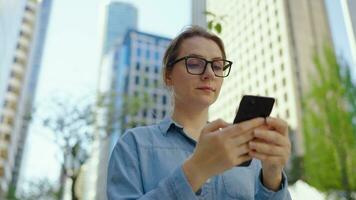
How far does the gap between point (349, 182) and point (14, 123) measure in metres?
37.8

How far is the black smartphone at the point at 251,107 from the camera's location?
2.62ft

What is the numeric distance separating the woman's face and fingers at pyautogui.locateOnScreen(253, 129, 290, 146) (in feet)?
0.96

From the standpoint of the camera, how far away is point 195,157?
747 mm

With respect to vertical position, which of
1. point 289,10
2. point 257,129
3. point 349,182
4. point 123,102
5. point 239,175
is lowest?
point 349,182

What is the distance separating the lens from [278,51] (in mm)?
33500

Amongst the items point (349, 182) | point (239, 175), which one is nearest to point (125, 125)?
point (349, 182)

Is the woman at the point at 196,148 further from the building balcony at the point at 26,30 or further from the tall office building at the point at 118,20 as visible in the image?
the tall office building at the point at 118,20

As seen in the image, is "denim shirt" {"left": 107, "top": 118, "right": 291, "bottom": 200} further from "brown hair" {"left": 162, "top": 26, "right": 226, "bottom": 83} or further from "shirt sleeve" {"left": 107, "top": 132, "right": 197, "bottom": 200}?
"brown hair" {"left": 162, "top": 26, "right": 226, "bottom": 83}

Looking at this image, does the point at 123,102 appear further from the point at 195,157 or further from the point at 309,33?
the point at 309,33

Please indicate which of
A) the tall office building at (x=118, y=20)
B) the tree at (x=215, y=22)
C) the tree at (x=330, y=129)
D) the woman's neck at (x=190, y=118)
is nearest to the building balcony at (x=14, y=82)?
the tall office building at (x=118, y=20)

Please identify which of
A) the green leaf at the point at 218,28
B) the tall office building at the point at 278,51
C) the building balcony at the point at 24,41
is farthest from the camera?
the building balcony at the point at 24,41

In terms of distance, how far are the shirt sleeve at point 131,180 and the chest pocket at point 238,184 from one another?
222 mm

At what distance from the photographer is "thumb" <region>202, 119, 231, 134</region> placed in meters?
0.76

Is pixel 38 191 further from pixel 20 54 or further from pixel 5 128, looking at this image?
pixel 20 54
